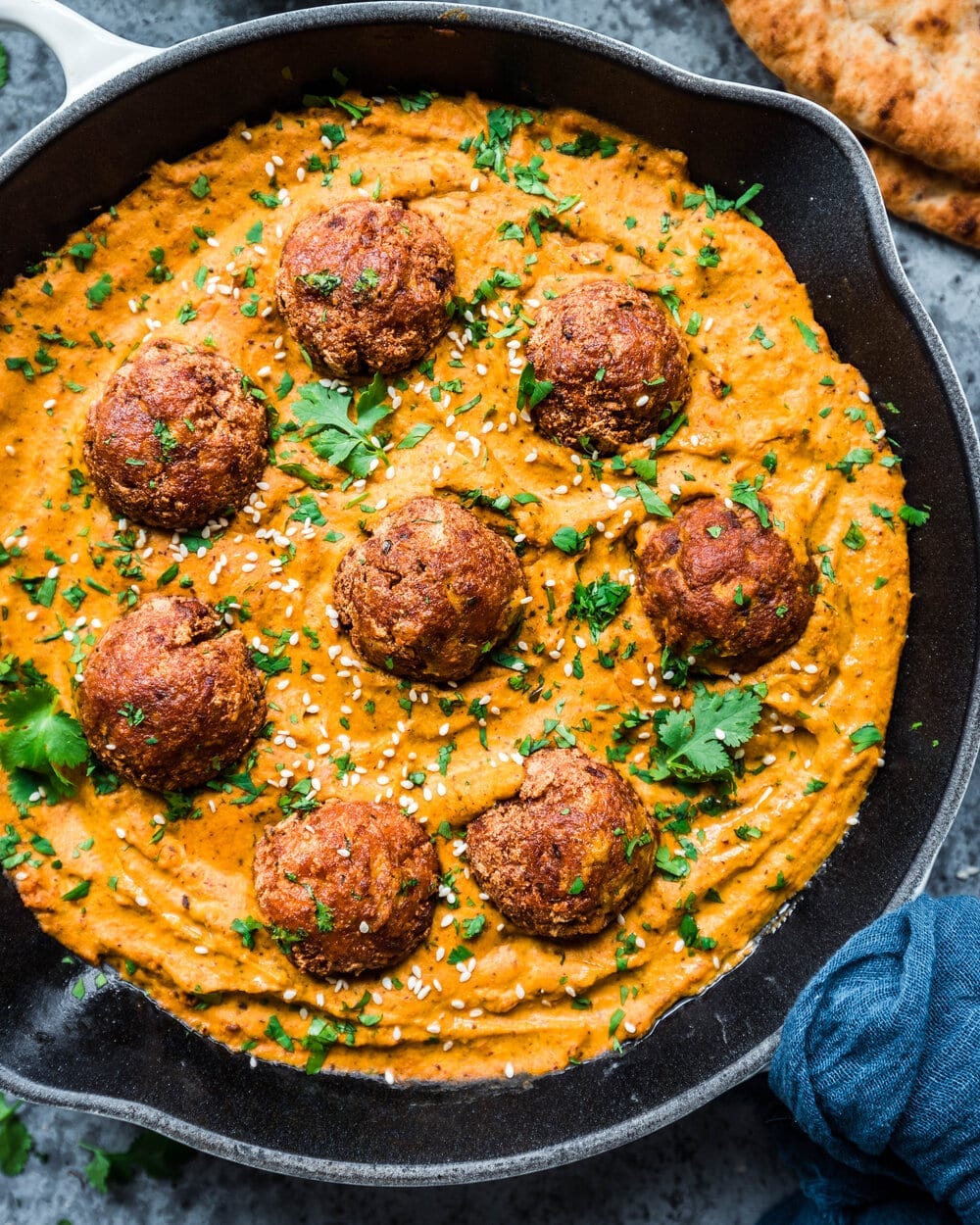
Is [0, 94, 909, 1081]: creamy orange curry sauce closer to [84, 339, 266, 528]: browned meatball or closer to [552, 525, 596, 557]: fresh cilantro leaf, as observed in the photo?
[552, 525, 596, 557]: fresh cilantro leaf

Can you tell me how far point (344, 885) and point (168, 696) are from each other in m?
0.86

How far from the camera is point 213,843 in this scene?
3781 mm

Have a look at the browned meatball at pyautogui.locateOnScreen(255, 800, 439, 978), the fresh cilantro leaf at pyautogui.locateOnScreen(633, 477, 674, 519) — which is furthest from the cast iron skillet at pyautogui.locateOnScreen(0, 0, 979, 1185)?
the fresh cilantro leaf at pyautogui.locateOnScreen(633, 477, 674, 519)

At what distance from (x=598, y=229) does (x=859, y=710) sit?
2005mm

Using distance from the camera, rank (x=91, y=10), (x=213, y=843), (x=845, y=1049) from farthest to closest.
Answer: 1. (x=91, y=10)
2. (x=213, y=843)
3. (x=845, y=1049)

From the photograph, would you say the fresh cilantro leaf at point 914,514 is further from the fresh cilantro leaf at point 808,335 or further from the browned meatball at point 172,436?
the browned meatball at point 172,436

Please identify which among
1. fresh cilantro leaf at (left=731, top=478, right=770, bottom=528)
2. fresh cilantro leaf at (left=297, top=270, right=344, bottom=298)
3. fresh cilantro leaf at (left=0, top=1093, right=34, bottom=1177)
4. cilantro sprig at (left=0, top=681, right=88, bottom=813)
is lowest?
fresh cilantro leaf at (left=0, top=1093, right=34, bottom=1177)

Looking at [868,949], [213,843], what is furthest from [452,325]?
[868,949]

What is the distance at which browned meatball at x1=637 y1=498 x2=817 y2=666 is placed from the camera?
3598mm

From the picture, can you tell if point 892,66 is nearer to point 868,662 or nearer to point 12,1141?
point 868,662

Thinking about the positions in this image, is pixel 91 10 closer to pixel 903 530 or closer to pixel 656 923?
pixel 903 530

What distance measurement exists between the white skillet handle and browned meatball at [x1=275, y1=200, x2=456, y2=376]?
0.81 metres

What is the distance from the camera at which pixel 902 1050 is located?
11.0 ft

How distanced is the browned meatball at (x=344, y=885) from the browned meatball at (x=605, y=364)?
1.52 meters
